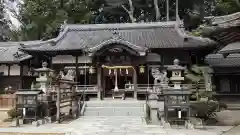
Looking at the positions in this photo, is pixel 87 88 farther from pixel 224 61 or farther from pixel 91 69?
pixel 224 61

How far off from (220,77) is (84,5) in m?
26.3

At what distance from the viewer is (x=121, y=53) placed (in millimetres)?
27109

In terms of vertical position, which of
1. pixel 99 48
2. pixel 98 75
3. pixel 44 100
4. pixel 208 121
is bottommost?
pixel 208 121

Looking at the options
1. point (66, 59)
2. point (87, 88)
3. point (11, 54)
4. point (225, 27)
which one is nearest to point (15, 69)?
point (11, 54)

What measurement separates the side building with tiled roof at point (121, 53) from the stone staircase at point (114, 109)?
3769 millimetres

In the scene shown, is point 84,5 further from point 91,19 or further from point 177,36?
point 177,36

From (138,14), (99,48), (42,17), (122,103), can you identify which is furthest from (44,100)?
(138,14)

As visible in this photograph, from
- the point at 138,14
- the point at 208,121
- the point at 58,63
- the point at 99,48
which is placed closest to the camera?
the point at 208,121

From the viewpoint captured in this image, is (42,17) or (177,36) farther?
(42,17)

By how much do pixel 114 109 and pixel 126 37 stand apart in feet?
34.9

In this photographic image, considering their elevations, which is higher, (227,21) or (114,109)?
(227,21)

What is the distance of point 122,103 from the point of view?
2319 centimetres

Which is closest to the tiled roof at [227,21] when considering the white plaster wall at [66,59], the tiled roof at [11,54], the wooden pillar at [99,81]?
the wooden pillar at [99,81]

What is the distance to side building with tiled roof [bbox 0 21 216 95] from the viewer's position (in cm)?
2617
